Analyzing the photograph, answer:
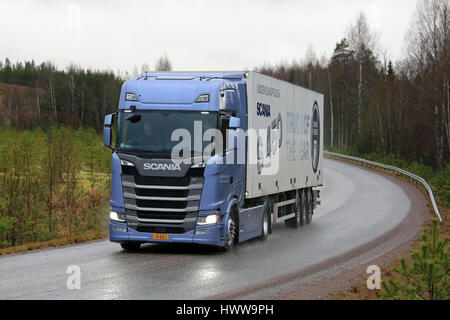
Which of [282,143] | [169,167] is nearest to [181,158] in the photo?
[169,167]

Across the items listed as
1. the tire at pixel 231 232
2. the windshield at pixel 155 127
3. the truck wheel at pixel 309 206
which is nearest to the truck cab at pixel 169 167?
the windshield at pixel 155 127

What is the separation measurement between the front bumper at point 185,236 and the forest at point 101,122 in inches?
501

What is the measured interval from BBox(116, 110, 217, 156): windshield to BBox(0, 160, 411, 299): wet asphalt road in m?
2.20

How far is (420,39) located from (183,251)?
3903 centimetres

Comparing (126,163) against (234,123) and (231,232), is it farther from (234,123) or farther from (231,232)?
(231,232)

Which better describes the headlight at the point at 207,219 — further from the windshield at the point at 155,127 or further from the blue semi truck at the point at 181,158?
the windshield at the point at 155,127

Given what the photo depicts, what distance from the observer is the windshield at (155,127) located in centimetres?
1389

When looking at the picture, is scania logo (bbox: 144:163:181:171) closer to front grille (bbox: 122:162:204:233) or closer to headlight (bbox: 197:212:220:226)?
front grille (bbox: 122:162:204:233)

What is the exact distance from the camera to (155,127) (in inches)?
551

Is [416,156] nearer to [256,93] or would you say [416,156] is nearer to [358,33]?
[358,33]

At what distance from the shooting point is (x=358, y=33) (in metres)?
70.9

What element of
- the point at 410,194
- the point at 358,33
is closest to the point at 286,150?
the point at 410,194

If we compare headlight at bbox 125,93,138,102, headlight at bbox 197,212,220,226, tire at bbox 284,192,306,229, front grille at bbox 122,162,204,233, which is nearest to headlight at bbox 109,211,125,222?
front grille at bbox 122,162,204,233

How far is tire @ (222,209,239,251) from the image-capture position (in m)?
14.6
